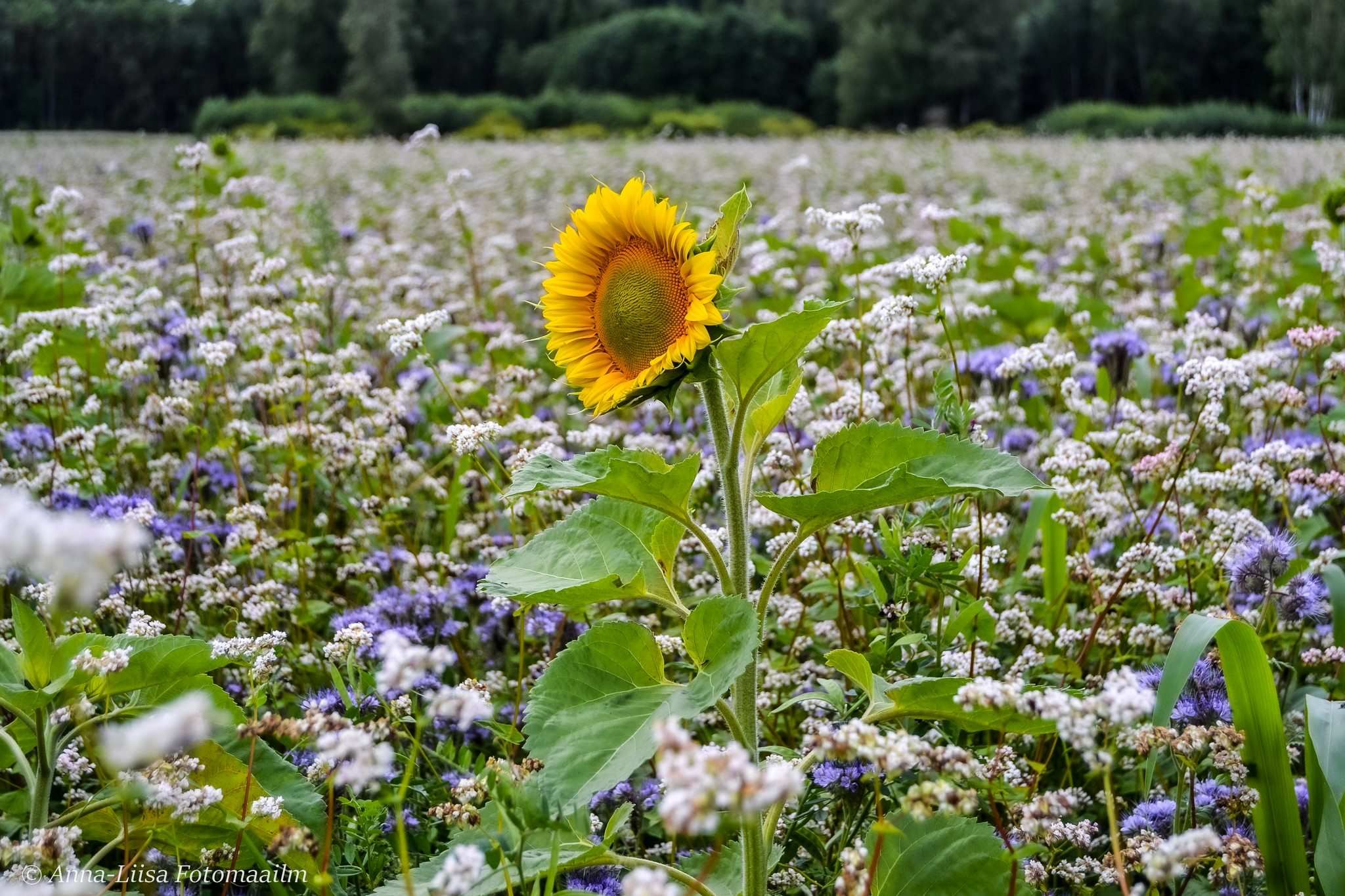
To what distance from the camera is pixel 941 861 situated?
4.71ft

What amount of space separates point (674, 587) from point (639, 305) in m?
0.64

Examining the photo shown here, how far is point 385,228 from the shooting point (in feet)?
25.4

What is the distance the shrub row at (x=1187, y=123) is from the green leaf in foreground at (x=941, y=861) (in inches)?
892

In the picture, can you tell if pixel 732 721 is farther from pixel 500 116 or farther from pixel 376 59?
pixel 376 59

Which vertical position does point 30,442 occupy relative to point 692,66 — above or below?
below

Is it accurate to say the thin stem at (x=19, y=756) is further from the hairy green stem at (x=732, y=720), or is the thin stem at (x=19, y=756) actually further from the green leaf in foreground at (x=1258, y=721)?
the green leaf in foreground at (x=1258, y=721)

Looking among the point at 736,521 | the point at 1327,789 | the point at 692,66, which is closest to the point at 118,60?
the point at 736,521

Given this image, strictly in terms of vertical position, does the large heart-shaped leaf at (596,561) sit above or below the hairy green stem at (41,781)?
above

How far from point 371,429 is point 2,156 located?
33.7ft

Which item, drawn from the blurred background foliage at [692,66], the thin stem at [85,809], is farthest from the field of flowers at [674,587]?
the blurred background foliage at [692,66]

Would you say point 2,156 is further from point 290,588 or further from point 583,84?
point 583,84

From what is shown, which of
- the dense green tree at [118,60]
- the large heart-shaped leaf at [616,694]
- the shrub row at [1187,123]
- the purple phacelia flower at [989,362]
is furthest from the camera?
the shrub row at [1187,123]

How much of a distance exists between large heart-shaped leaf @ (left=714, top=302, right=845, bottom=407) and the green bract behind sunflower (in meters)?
0.04

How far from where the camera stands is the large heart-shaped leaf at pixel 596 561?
4.91 feet
